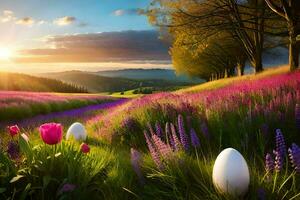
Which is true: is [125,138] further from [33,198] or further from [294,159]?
[294,159]

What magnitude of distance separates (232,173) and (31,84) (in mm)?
56359

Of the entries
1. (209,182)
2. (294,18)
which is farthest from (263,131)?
(294,18)

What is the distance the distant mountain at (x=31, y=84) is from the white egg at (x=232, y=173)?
42.3 m

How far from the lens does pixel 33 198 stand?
14.8 ft

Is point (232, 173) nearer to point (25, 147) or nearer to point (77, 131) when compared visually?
point (25, 147)

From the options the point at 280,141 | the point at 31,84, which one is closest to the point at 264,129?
the point at 280,141

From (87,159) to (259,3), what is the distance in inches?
930

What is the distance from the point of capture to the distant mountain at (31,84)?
155 feet

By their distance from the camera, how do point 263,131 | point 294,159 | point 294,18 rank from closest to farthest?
point 294,159 < point 263,131 < point 294,18

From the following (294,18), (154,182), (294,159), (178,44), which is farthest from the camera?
(178,44)

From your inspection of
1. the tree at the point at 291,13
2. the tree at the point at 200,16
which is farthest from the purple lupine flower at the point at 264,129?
the tree at the point at 200,16

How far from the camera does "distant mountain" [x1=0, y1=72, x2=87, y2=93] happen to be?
47.1 m

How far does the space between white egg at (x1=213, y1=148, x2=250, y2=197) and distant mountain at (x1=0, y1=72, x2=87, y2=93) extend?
4228 cm

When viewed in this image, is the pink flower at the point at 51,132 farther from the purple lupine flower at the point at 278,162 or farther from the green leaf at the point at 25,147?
the purple lupine flower at the point at 278,162
